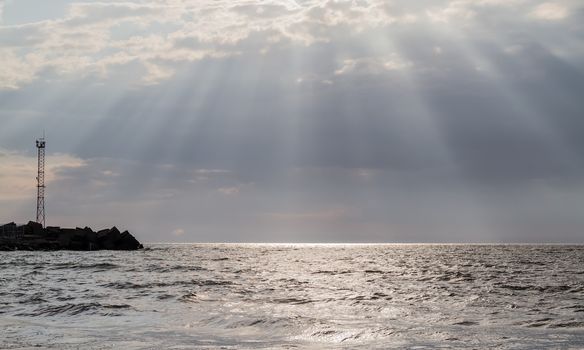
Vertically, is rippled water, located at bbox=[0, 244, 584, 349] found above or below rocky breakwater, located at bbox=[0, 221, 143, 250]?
below

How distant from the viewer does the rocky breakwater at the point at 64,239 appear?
115500 millimetres

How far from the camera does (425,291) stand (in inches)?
1246

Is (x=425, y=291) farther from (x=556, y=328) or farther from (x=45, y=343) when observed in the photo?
(x=45, y=343)

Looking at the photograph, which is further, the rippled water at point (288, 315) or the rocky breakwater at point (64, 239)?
the rocky breakwater at point (64, 239)

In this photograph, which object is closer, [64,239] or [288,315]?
[288,315]

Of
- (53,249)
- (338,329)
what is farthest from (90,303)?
(53,249)

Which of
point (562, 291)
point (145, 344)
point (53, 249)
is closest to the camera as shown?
point (145, 344)

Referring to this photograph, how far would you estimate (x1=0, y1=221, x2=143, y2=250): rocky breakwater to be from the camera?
115500mm

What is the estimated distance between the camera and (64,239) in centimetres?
11812

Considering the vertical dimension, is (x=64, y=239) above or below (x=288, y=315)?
above

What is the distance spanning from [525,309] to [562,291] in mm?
8402

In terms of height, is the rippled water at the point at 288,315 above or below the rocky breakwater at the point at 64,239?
below

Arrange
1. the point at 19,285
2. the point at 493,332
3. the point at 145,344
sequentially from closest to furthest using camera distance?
the point at 145,344 < the point at 493,332 < the point at 19,285

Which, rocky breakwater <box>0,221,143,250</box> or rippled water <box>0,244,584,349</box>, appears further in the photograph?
rocky breakwater <box>0,221,143,250</box>
